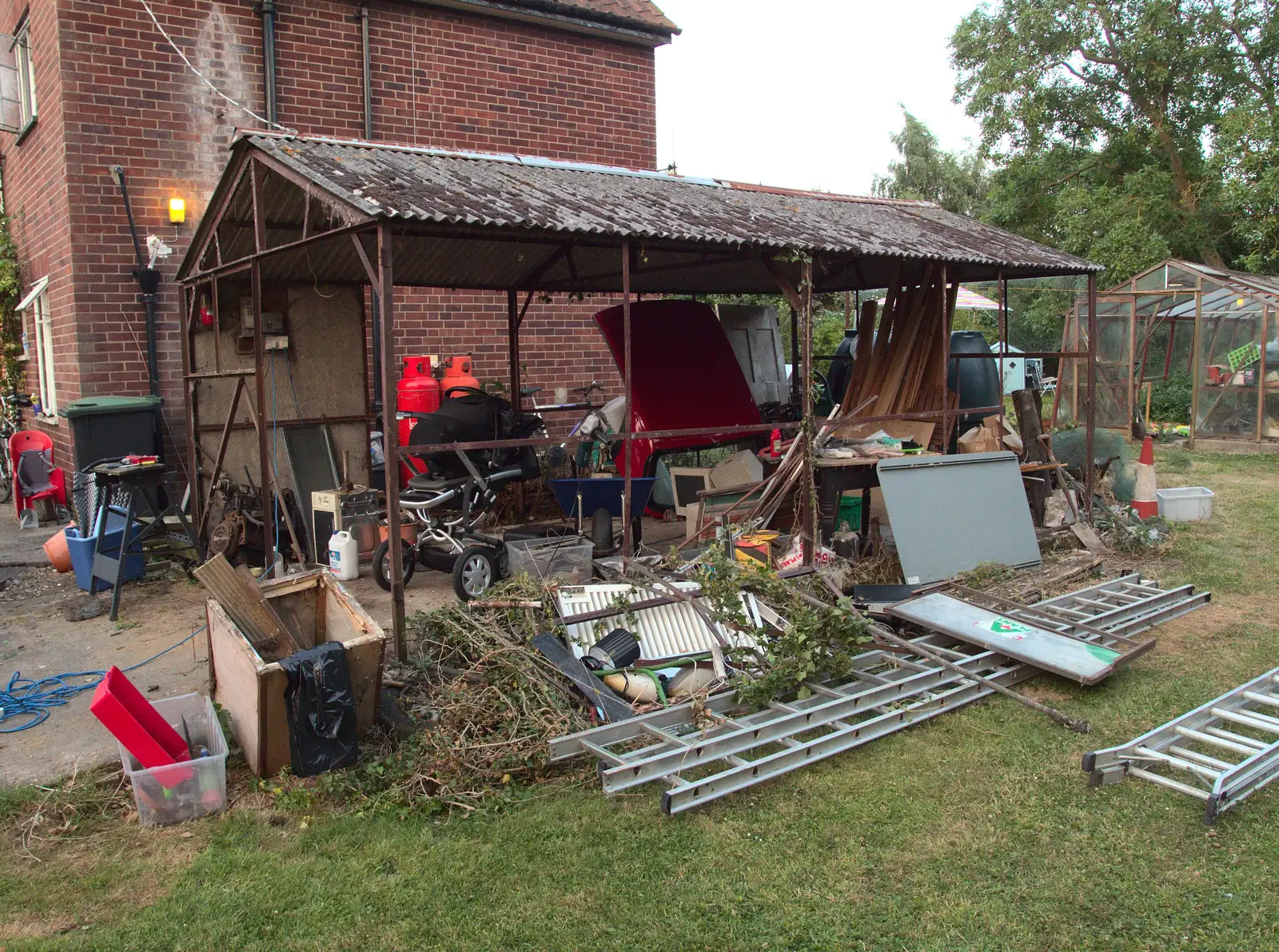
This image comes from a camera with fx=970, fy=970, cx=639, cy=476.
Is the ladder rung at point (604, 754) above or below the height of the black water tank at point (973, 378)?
below

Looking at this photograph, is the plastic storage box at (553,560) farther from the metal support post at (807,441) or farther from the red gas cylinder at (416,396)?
the red gas cylinder at (416,396)

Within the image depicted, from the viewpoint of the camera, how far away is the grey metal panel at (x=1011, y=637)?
5324 millimetres

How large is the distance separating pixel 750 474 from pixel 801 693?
4.35m

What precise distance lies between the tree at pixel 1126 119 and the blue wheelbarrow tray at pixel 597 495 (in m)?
14.4

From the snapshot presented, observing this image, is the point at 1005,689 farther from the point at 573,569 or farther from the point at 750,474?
the point at 750,474

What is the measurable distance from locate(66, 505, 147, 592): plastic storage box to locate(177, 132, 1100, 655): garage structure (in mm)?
900

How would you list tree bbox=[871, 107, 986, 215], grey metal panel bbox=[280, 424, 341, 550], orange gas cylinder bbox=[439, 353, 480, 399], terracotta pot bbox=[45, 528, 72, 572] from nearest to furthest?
terracotta pot bbox=[45, 528, 72, 572] < grey metal panel bbox=[280, 424, 341, 550] < orange gas cylinder bbox=[439, 353, 480, 399] < tree bbox=[871, 107, 986, 215]

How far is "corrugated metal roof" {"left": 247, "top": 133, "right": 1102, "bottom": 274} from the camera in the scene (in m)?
6.05

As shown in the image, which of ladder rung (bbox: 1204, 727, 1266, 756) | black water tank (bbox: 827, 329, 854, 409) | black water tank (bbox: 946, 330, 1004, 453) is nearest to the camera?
ladder rung (bbox: 1204, 727, 1266, 756)

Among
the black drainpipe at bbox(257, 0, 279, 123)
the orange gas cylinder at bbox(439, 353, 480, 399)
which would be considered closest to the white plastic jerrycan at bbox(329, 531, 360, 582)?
the orange gas cylinder at bbox(439, 353, 480, 399)

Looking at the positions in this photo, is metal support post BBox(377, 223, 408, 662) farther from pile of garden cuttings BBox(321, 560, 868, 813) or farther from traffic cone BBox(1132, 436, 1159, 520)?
traffic cone BBox(1132, 436, 1159, 520)

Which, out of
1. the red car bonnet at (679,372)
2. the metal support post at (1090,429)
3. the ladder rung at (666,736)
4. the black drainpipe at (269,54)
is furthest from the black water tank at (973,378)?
the ladder rung at (666,736)

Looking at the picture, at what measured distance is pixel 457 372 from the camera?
1117cm

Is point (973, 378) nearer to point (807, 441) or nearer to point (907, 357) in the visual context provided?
point (907, 357)
